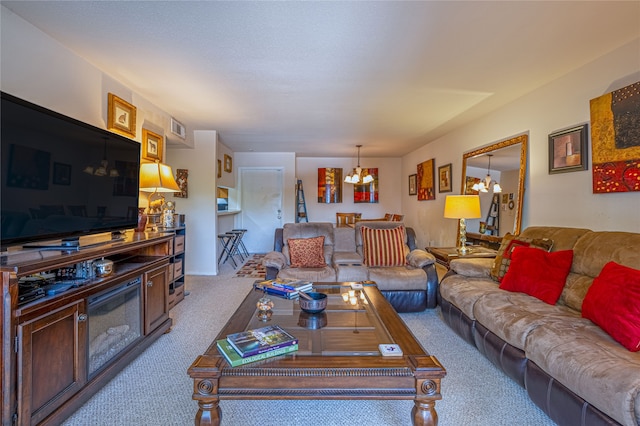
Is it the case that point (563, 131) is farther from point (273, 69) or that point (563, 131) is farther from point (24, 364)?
point (24, 364)

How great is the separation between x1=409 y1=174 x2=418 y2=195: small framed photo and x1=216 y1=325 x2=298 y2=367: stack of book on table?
5.42 m

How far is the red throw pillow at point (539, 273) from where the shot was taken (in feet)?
6.83

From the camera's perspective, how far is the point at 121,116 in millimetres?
2777

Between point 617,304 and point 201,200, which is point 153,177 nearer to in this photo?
point 201,200

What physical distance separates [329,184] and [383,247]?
4.02m

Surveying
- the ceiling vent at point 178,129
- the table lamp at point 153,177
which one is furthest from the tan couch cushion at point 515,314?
the ceiling vent at point 178,129

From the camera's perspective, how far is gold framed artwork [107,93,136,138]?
8.67ft

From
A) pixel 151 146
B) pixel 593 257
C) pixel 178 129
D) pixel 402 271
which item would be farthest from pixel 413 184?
pixel 151 146

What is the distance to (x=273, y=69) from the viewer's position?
252 centimetres

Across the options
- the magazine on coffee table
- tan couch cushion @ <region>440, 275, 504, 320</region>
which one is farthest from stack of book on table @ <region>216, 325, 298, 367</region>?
tan couch cushion @ <region>440, 275, 504, 320</region>

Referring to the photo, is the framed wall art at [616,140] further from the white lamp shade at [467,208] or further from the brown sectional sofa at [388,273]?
the brown sectional sofa at [388,273]

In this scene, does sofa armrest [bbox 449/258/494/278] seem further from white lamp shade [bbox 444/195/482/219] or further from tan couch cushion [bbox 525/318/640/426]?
tan couch cushion [bbox 525/318/640/426]

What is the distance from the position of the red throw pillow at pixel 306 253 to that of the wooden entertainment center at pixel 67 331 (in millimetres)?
1485

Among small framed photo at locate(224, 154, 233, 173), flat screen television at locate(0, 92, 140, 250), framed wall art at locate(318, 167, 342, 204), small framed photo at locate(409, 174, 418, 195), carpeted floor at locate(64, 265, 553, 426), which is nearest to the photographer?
flat screen television at locate(0, 92, 140, 250)
